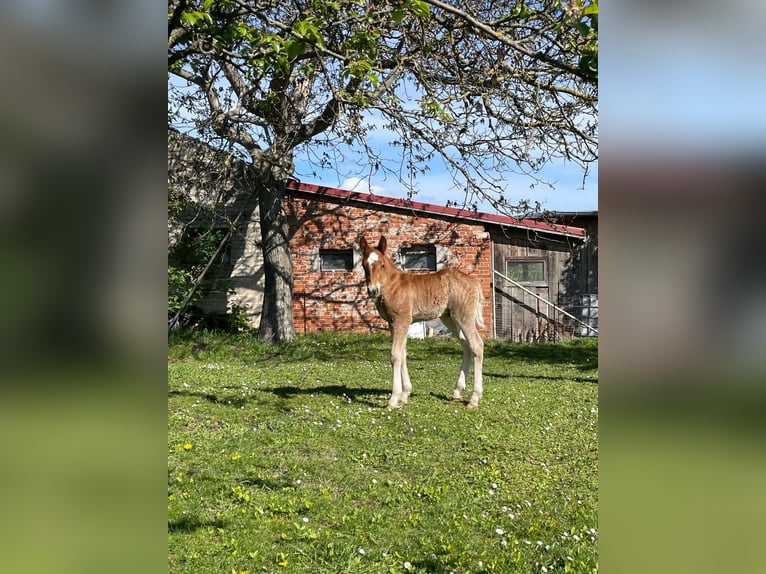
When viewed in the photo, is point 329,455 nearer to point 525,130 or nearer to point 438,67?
point 525,130

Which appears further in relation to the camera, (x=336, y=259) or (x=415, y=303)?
(x=336, y=259)

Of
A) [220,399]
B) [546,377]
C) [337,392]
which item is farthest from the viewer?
[546,377]

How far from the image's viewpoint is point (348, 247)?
1606cm

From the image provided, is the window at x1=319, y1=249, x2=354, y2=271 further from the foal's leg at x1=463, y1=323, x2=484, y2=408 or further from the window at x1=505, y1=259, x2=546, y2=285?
the foal's leg at x1=463, y1=323, x2=484, y2=408

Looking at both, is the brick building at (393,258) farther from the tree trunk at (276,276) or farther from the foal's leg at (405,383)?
the foal's leg at (405,383)

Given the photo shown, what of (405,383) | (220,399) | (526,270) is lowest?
(220,399)

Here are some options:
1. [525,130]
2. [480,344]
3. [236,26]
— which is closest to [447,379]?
[480,344]

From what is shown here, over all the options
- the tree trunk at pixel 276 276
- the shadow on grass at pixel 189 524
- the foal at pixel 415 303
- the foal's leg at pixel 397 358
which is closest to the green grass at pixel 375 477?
the shadow on grass at pixel 189 524

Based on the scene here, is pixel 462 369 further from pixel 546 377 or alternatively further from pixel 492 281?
pixel 492 281

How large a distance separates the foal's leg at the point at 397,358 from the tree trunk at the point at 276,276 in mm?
7551

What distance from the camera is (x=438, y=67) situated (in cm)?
563

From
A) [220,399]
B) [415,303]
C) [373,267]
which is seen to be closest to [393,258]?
[415,303]

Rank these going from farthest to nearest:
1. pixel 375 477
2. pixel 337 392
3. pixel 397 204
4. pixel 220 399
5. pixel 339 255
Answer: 1. pixel 339 255
2. pixel 397 204
3. pixel 337 392
4. pixel 220 399
5. pixel 375 477

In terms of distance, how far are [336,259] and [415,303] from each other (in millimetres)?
8687
